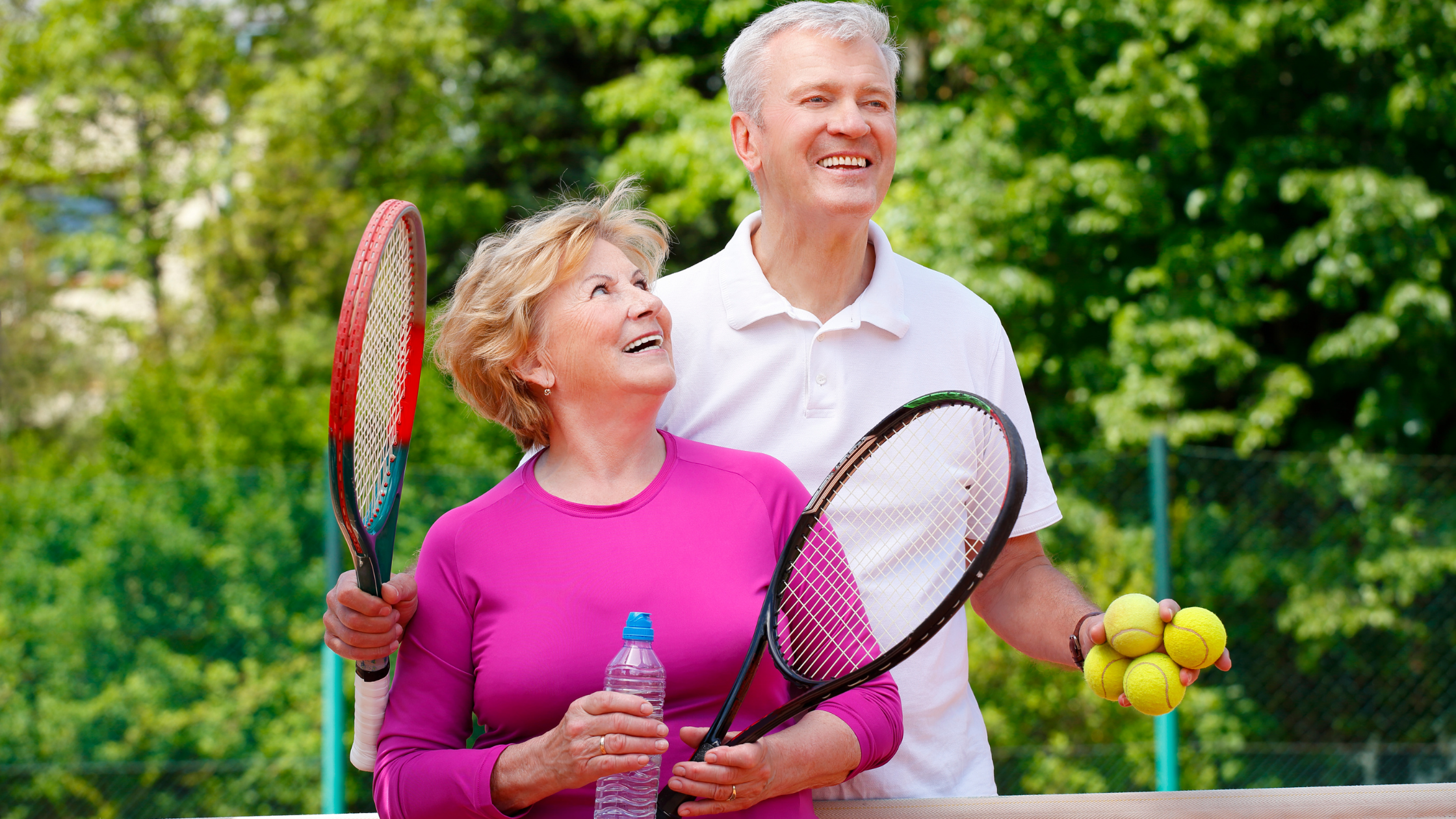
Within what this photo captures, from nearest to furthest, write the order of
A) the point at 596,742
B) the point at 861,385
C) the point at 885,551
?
1. the point at 596,742
2. the point at 885,551
3. the point at 861,385

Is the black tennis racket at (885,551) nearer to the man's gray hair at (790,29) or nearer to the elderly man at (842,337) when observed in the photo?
the elderly man at (842,337)

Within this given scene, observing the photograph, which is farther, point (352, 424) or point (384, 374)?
point (384, 374)

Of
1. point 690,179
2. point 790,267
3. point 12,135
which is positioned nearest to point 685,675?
point 790,267

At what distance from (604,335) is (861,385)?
56cm

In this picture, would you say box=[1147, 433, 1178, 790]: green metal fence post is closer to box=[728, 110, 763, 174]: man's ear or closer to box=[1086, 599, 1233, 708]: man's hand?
box=[728, 110, 763, 174]: man's ear

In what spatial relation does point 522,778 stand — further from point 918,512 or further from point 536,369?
point 918,512

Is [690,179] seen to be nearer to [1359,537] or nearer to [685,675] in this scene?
[1359,537]

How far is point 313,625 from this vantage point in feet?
20.7

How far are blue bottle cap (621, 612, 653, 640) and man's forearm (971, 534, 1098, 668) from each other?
711mm

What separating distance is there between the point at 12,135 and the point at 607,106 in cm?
841

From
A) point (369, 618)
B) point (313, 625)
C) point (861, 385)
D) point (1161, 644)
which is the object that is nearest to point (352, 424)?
point (369, 618)

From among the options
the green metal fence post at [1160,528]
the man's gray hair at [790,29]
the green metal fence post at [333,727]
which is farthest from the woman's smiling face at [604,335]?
the green metal fence post at [1160,528]

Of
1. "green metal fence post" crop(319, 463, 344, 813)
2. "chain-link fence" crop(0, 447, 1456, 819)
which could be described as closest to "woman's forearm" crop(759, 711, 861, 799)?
"green metal fence post" crop(319, 463, 344, 813)

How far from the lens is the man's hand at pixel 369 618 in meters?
1.95
